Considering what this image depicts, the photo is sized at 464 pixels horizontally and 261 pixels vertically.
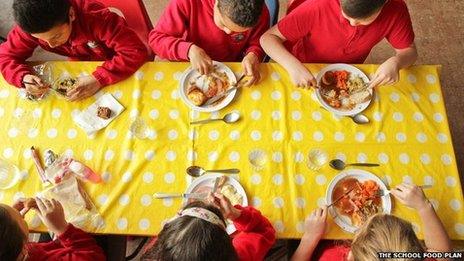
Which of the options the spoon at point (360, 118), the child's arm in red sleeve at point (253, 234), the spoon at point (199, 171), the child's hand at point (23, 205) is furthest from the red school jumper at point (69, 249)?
the spoon at point (360, 118)

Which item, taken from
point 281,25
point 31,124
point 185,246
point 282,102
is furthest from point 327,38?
point 31,124

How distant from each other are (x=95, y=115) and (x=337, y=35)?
1.17 metres

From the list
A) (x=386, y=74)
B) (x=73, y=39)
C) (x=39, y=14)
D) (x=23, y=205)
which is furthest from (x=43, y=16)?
(x=386, y=74)

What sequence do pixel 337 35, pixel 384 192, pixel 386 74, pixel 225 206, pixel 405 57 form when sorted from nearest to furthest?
pixel 225 206 < pixel 384 192 < pixel 386 74 < pixel 405 57 < pixel 337 35

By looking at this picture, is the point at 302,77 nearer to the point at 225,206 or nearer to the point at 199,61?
the point at 199,61

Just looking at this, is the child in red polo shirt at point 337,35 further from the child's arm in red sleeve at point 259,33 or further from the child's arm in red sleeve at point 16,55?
the child's arm in red sleeve at point 16,55

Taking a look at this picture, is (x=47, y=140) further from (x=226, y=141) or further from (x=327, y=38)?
(x=327, y=38)

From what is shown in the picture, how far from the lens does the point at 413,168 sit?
4.94 feet

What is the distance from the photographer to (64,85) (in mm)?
1665

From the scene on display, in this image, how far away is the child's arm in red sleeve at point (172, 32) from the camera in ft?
5.93

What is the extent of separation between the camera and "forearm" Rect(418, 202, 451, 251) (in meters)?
1.37

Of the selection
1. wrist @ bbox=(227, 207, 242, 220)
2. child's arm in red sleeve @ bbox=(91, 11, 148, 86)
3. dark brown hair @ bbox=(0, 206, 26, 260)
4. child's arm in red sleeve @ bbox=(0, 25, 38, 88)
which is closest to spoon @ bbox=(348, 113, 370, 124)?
wrist @ bbox=(227, 207, 242, 220)

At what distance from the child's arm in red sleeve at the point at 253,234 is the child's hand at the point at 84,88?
807 mm

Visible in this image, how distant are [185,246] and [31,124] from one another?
97 centimetres
